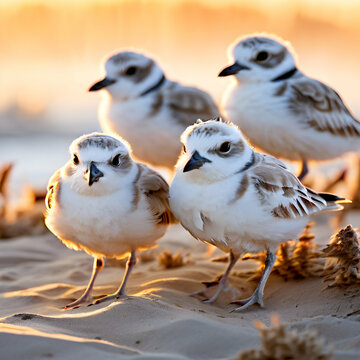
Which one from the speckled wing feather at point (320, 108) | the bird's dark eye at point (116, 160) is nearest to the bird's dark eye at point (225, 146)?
the bird's dark eye at point (116, 160)

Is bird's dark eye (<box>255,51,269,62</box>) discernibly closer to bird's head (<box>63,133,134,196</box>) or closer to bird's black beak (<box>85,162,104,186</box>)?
bird's head (<box>63,133,134,196</box>)

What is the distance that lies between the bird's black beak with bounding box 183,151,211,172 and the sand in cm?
91

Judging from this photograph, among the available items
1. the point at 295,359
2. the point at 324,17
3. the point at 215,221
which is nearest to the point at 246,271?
the point at 215,221

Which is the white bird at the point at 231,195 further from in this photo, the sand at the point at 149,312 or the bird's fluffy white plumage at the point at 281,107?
the bird's fluffy white plumage at the point at 281,107

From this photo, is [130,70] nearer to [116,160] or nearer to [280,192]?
[116,160]

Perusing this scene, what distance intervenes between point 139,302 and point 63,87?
56.2 ft

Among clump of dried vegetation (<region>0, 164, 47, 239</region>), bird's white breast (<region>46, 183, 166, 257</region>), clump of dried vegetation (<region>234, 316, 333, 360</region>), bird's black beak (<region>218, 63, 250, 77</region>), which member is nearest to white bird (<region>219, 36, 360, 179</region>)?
bird's black beak (<region>218, 63, 250, 77</region>)

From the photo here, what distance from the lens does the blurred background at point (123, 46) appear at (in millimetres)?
19828

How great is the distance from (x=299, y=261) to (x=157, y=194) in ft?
4.00

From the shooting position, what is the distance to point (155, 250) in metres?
7.27

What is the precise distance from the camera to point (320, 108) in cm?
707

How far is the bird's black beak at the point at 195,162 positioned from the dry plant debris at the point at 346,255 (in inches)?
44.6

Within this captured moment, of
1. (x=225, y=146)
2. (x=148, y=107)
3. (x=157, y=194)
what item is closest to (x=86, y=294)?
(x=157, y=194)

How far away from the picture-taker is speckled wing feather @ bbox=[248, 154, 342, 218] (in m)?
4.86
